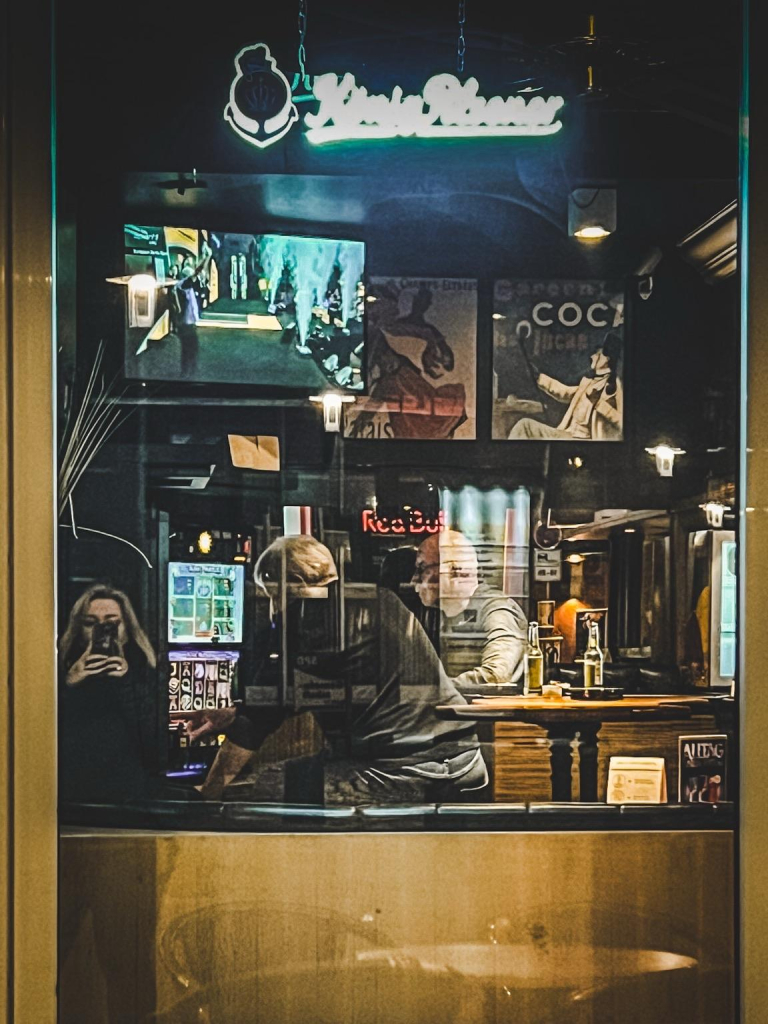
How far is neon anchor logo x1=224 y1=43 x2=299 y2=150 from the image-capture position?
9.56ft

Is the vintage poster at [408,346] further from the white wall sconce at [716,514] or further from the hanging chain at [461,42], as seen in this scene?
the white wall sconce at [716,514]

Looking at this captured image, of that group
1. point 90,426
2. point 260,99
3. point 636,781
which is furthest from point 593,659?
point 260,99

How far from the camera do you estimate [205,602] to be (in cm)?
295

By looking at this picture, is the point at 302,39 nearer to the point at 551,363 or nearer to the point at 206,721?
the point at 551,363

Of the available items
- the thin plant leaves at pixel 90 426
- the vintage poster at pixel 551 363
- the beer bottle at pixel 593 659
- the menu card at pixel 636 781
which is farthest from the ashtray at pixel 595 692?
the thin plant leaves at pixel 90 426

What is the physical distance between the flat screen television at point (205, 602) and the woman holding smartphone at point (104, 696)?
0.34 ft

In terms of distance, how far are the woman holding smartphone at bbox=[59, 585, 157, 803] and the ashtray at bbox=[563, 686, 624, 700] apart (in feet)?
3.62

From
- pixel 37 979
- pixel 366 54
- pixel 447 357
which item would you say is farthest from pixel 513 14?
pixel 37 979

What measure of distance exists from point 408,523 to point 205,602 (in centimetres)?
57

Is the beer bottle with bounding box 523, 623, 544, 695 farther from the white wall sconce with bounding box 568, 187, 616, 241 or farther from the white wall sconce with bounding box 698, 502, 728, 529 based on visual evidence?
the white wall sconce with bounding box 568, 187, 616, 241

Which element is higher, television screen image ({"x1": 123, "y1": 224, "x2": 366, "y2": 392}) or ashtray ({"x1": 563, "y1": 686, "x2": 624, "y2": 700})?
television screen image ({"x1": 123, "y1": 224, "x2": 366, "y2": 392})

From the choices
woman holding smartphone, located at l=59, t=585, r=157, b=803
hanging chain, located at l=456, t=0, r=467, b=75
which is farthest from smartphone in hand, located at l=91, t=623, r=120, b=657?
hanging chain, located at l=456, t=0, r=467, b=75

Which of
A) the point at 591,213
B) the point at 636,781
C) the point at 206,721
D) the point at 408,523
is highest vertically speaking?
the point at 591,213

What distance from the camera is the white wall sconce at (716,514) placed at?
117 inches
